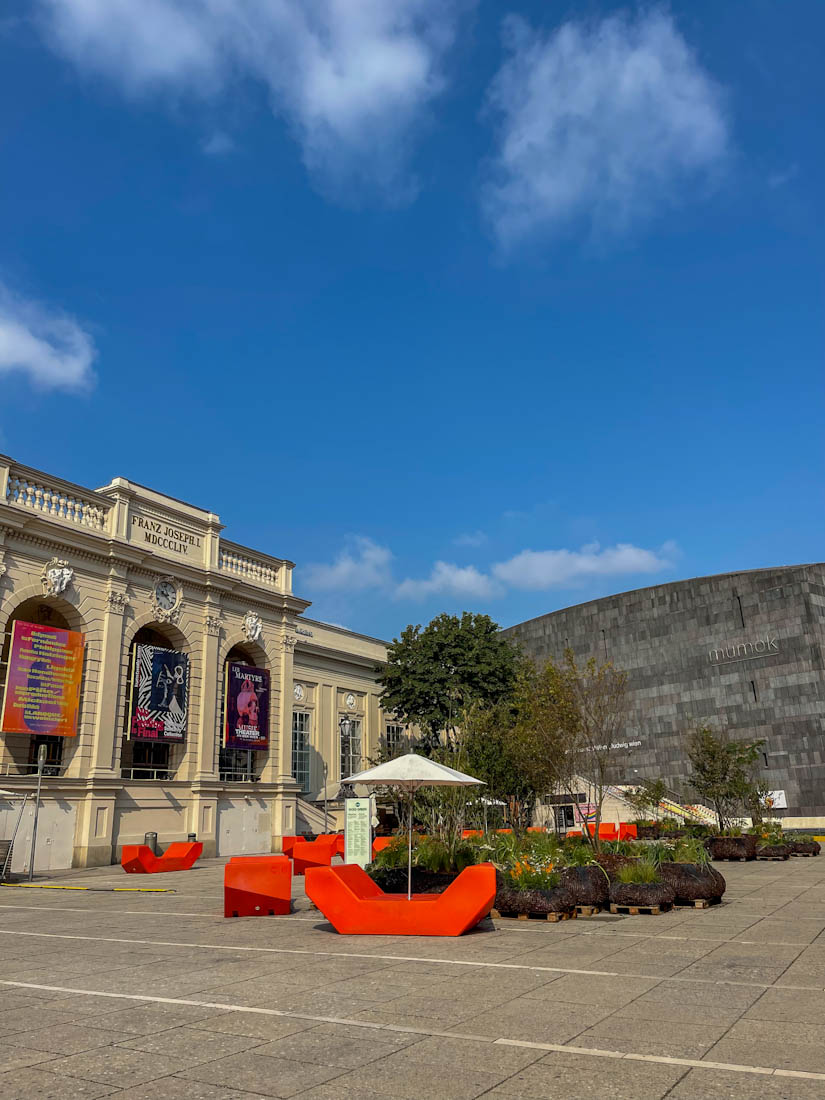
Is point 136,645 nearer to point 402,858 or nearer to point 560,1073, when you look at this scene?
point 402,858

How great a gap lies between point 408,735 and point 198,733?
18656 millimetres

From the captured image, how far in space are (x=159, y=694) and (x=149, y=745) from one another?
485 centimetres

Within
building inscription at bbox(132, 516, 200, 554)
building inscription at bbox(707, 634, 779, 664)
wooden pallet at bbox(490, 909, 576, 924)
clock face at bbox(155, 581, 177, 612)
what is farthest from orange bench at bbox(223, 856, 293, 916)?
building inscription at bbox(707, 634, 779, 664)

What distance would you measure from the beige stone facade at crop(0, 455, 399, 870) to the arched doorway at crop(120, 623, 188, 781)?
9cm

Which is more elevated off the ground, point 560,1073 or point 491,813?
point 491,813

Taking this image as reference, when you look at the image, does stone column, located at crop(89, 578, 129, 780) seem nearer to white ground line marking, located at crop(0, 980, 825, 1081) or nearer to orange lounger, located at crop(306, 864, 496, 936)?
orange lounger, located at crop(306, 864, 496, 936)

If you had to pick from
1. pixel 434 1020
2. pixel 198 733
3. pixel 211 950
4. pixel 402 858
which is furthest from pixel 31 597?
pixel 434 1020

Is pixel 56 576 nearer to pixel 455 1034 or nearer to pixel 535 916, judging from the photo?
pixel 535 916

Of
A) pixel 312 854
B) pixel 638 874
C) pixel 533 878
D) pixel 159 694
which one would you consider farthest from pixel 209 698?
pixel 638 874

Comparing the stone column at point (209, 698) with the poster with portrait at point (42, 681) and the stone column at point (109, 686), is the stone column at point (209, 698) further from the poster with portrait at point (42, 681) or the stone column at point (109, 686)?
the poster with portrait at point (42, 681)

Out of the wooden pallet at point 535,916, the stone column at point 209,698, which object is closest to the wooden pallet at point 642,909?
the wooden pallet at point 535,916

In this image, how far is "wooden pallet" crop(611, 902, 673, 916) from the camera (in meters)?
13.2

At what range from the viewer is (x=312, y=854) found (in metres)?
22.0

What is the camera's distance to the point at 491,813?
31062 mm
